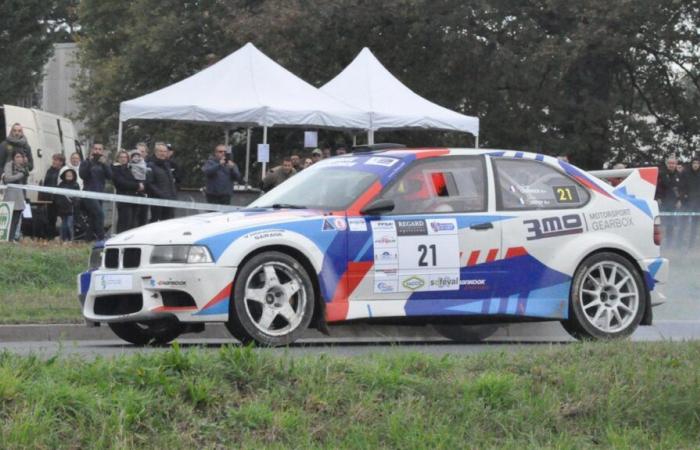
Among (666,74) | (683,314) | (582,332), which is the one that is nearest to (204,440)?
(582,332)

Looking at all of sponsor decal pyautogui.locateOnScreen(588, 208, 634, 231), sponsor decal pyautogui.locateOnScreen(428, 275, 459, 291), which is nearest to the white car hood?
sponsor decal pyautogui.locateOnScreen(428, 275, 459, 291)

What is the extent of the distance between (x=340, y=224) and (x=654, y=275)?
2883 mm

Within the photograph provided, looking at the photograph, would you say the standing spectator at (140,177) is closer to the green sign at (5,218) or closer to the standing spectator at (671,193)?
the green sign at (5,218)

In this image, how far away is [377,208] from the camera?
11633mm

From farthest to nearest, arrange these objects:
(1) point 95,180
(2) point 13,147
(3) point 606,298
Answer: (2) point 13,147
(1) point 95,180
(3) point 606,298

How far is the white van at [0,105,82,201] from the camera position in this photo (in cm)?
2969

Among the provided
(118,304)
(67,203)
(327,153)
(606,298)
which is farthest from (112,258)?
(327,153)

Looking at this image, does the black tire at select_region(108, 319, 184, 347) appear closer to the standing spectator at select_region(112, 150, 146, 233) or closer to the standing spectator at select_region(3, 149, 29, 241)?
the standing spectator at select_region(3, 149, 29, 241)

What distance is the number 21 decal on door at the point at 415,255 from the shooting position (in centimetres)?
1162

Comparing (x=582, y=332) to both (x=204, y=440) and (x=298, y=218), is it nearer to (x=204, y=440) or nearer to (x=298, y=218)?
(x=298, y=218)

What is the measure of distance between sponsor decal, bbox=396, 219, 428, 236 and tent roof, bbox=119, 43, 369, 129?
13860 millimetres

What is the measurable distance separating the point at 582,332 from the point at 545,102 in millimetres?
28312

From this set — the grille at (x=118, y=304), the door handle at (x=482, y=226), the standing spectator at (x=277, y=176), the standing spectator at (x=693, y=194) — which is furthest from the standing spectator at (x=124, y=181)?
the door handle at (x=482, y=226)

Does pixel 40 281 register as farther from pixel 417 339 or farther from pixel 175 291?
pixel 175 291
